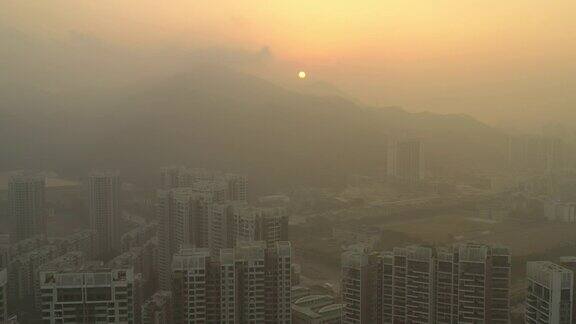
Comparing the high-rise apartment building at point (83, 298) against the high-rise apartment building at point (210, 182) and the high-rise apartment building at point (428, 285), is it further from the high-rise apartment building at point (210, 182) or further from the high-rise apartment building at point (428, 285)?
the high-rise apartment building at point (210, 182)

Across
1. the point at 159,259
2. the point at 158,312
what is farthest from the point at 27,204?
the point at 158,312

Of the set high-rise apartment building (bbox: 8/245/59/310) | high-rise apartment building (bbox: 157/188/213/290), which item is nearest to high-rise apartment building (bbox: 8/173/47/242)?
high-rise apartment building (bbox: 8/245/59/310)

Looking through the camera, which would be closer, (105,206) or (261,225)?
(261,225)

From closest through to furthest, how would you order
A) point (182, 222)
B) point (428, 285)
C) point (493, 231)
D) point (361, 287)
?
point (428, 285), point (361, 287), point (493, 231), point (182, 222)

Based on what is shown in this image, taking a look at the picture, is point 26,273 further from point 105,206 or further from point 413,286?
point 413,286

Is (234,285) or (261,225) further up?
(261,225)

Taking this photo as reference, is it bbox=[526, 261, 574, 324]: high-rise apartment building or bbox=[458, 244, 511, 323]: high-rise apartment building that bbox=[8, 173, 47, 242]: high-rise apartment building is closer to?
bbox=[458, 244, 511, 323]: high-rise apartment building
